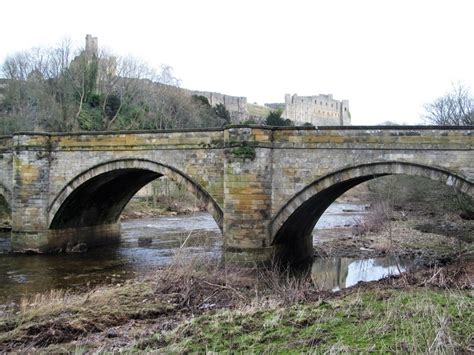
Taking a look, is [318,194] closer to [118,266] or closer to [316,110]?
[118,266]

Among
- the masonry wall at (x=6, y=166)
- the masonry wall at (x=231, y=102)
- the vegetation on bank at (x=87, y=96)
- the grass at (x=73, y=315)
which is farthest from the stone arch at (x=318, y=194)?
the masonry wall at (x=231, y=102)

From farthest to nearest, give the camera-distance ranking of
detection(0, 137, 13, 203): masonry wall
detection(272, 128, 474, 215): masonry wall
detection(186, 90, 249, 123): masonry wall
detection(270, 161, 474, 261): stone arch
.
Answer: detection(186, 90, 249, 123): masonry wall
detection(0, 137, 13, 203): masonry wall
detection(270, 161, 474, 261): stone arch
detection(272, 128, 474, 215): masonry wall

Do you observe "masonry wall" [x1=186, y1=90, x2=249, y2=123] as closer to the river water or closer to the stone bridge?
the river water

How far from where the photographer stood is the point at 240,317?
925 centimetres

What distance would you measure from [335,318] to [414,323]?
133 cm

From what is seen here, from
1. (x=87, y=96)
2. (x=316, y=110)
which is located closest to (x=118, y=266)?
(x=87, y=96)

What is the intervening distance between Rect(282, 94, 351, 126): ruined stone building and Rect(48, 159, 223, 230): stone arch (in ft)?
184

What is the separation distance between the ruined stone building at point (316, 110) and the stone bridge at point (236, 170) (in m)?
59.2

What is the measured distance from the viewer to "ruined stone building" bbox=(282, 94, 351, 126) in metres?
81.8

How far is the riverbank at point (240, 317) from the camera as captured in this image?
7172mm

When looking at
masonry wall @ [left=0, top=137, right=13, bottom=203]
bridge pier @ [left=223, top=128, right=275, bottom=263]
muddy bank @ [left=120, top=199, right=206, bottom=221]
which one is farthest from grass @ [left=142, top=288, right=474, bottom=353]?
muddy bank @ [left=120, top=199, right=206, bottom=221]

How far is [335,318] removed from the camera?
27.8 feet

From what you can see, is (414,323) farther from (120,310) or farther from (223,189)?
(223,189)

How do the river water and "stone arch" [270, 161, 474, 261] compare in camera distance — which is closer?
"stone arch" [270, 161, 474, 261]
